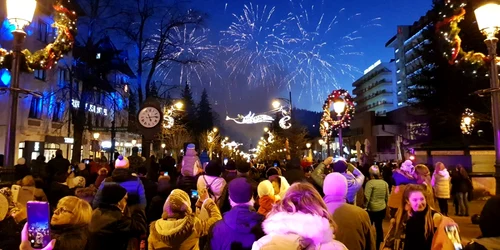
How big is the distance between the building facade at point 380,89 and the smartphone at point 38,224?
106m

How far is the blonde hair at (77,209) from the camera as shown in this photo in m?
3.87

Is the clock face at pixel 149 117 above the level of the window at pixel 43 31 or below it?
below

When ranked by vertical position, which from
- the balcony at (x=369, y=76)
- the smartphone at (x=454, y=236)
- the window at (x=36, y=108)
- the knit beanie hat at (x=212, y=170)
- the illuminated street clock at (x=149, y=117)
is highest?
the balcony at (x=369, y=76)

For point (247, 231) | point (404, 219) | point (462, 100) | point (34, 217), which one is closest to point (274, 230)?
point (247, 231)

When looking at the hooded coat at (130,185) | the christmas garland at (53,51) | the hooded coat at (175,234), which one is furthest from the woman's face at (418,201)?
the christmas garland at (53,51)

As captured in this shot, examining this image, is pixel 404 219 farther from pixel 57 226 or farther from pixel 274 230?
pixel 57 226

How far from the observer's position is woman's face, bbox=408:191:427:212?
14.7ft

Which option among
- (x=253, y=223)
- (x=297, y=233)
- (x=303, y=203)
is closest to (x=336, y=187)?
(x=253, y=223)

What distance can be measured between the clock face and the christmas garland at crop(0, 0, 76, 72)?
240 cm

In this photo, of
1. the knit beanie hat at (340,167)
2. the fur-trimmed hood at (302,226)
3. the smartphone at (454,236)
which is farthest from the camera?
the knit beanie hat at (340,167)

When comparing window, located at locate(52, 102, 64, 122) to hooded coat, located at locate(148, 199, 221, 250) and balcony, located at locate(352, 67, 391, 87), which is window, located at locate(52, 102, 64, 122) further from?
balcony, located at locate(352, 67, 391, 87)

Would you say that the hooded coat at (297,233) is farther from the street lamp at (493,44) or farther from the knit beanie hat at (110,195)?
the street lamp at (493,44)

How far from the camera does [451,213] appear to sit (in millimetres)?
15242

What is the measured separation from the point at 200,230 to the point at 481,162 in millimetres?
22113
